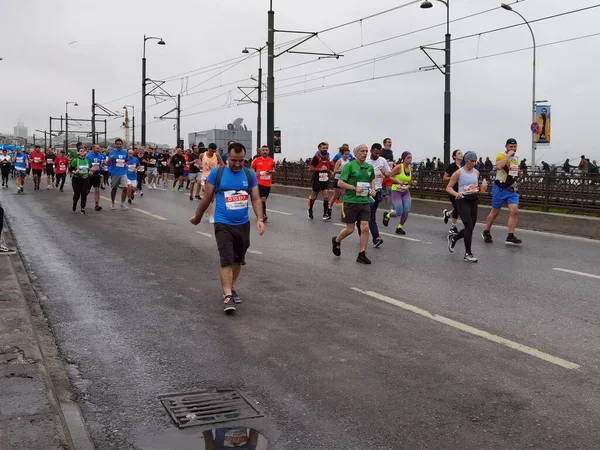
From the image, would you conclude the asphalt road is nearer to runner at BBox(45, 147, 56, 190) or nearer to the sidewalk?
the sidewalk

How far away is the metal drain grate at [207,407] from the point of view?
427cm

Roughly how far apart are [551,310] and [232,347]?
3.44 metres

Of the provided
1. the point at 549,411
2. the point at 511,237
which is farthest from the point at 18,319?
the point at 511,237

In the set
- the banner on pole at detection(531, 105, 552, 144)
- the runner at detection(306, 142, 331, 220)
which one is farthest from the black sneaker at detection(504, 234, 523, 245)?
the banner on pole at detection(531, 105, 552, 144)

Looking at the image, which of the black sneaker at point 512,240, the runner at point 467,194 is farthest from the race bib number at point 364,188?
the black sneaker at point 512,240

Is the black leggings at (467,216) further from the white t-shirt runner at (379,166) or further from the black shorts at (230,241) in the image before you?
the black shorts at (230,241)

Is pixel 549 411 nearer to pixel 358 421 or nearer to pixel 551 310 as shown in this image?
pixel 358 421

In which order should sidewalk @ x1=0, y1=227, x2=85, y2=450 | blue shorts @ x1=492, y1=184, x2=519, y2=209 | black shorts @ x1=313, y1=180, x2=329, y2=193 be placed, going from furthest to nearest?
black shorts @ x1=313, y1=180, x2=329, y2=193
blue shorts @ x1=492, y1=184, x2=519, y2=209
sidewalk @ x1=0, y1=227, x2=85, y2=450

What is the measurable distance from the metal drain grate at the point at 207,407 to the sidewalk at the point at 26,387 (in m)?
0.68

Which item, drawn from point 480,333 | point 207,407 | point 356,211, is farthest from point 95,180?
point 207,407

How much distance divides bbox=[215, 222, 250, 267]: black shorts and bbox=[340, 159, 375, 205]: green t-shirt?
3.45 meters

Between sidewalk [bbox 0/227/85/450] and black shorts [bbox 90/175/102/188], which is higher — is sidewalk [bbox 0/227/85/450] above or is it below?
below

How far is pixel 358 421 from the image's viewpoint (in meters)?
4.23

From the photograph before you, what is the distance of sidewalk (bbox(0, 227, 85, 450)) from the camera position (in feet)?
11.8
